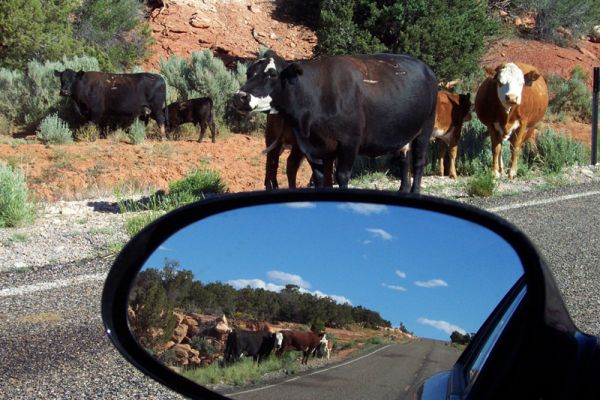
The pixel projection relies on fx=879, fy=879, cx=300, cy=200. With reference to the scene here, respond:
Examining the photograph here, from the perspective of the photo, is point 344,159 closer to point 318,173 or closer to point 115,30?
point 318,173

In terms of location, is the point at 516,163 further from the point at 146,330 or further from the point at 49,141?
the point at 146,330

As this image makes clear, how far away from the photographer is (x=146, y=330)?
2.17 metres

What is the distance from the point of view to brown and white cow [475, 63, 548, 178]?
13672 millimetres

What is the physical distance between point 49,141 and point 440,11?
14.3m

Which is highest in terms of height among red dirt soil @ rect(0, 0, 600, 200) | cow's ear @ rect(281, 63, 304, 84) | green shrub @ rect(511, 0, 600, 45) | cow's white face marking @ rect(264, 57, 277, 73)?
green shrub @ rect(511, 0, 600, 45)

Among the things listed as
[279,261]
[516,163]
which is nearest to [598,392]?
[279,261]

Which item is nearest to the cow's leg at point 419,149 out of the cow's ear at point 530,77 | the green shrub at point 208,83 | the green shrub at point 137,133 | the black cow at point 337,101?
the black cow at point 337,101

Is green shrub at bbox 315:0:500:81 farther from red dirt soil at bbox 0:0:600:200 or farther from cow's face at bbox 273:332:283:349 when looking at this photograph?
Result: cow's face at bbox 273:332:283:349

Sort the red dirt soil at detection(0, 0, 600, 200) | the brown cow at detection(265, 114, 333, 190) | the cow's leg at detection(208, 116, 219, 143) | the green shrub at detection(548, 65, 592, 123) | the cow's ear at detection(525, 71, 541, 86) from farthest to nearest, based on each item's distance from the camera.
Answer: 1. the green shrub at detection(548, 65, 592, 123)
2. the cow's leg at detection(208, 116, 219, 143)
3. the red dirt soil at detection(0, 0, 600, 200)
4. the cow's ear at detection(525, 71, 541, 86)
5. the brown cow at detection(265, 114, 333, 190)

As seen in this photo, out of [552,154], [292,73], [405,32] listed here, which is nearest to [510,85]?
[552,154]

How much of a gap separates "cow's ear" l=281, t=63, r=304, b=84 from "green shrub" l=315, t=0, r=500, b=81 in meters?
18.2

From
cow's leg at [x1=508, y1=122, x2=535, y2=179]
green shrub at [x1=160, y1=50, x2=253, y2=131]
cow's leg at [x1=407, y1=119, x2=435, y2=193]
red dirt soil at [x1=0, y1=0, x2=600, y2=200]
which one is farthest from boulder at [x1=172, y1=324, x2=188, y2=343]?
green shrub at [x1=160, y1=50, x2=253, y2=131]

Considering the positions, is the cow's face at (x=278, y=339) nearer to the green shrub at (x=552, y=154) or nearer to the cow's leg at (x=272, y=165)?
the cow's leg at (x=272, y=165)

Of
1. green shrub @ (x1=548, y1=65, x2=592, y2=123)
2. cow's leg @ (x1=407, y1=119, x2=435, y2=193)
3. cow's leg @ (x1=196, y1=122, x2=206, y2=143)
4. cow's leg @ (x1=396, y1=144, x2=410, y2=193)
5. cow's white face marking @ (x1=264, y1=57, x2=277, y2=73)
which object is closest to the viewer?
cow's white face marking @ (x1=264, y1=57, x2=277, y2=73)
